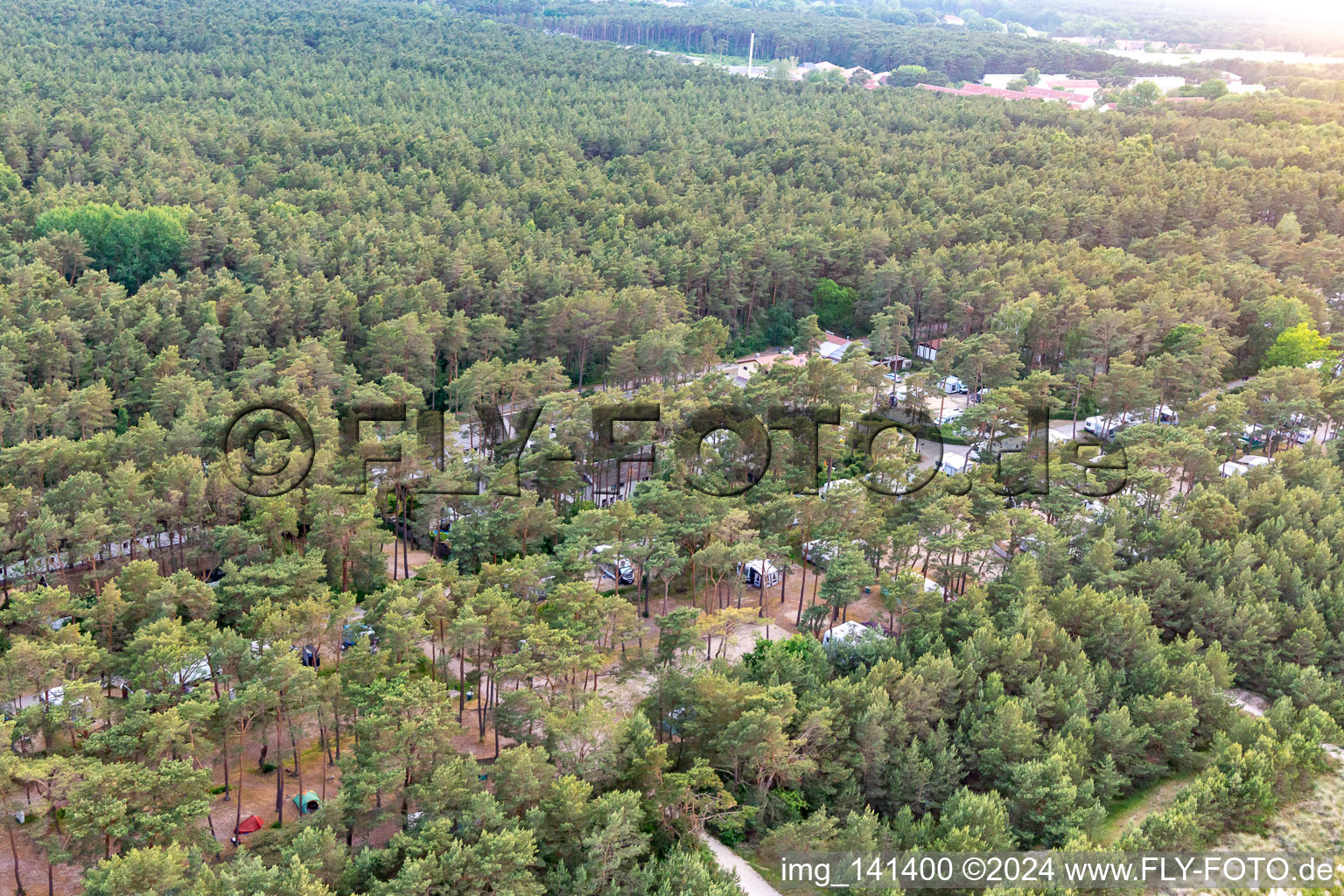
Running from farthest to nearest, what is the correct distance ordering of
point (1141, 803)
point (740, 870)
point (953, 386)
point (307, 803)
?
point (953, 386) < point (1141, 803) < point (307, 803) < point (740, 870)

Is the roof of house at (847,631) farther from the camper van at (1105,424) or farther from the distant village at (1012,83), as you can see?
the distant village at (1012,83)

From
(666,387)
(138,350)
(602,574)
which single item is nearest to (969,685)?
(602,574)

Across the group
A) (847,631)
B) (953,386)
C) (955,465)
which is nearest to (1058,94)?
(953,386)

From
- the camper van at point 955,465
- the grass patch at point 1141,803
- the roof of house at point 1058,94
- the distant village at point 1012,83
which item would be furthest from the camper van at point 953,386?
the roof of house at point 1058,94

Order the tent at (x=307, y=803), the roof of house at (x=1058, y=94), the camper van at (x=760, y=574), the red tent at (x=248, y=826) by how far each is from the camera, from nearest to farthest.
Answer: the red tent at (x=248, y=826), the tent at (x=307, y=803), the camper van at (x=760, y=574), the roof of house at (x=1058, y=94)

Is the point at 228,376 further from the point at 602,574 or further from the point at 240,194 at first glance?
the point at 240,194

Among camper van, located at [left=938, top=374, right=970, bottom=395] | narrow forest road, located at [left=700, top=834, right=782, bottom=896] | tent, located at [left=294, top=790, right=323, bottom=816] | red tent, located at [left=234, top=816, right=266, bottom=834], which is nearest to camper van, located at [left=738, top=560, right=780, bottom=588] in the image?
narrow forest road, located at [left=700, top=834, right=782, bottom=896]

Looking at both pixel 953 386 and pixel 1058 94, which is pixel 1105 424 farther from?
pixel 1058 94
